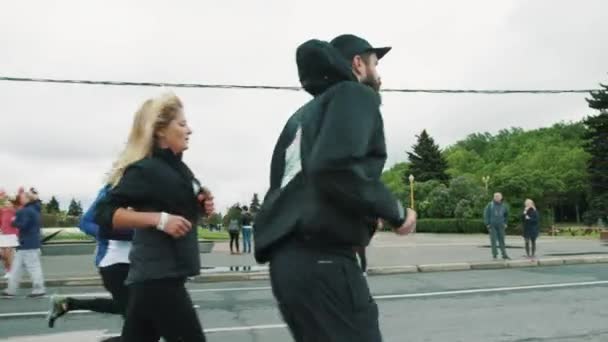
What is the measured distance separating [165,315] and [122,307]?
3.66 feet

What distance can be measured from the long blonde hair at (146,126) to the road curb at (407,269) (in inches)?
322

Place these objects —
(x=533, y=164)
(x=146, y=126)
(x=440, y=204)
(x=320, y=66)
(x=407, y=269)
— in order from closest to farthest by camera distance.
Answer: (x=320, y=66), (x=146, y=126), (x=407, y=269), (x=440, y=204), (x=533, y=164)

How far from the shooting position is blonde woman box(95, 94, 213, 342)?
2863 millimetres

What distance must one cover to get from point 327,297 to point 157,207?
1.28 m

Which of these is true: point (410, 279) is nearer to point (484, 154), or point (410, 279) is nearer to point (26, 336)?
point (26, 336)

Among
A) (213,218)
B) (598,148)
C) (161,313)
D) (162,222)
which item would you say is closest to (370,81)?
(162,222)

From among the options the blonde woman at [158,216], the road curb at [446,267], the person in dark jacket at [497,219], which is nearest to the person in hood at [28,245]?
the road curb at [446,267]

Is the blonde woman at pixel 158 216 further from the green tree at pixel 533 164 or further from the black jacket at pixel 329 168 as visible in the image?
the green tree at pixel 533 164

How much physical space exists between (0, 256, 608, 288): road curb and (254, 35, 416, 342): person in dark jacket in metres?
A: 9.26

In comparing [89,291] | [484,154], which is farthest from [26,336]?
[484,154]

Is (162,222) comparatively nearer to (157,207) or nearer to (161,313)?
(157,207)

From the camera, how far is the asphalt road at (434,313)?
6.08 metres

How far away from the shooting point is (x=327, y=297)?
193 centimetres

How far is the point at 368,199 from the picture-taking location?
1910 millimetres
